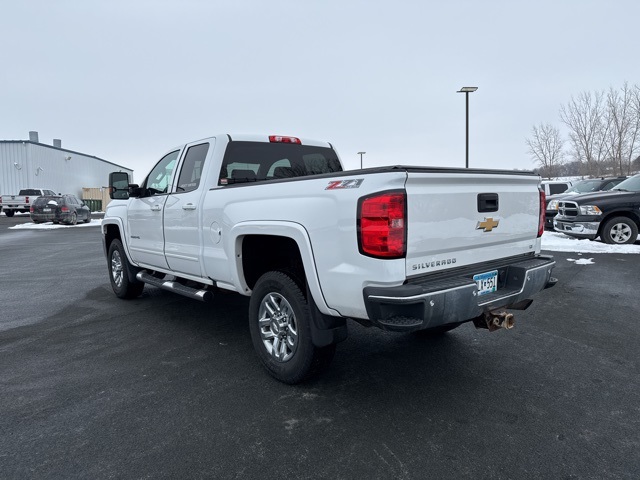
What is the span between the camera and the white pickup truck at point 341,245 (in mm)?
2719

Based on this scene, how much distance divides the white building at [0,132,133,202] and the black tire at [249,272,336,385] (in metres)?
40.3

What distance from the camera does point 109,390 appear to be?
11.3 ft

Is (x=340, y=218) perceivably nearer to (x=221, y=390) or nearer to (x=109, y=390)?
(x=221, y=390)

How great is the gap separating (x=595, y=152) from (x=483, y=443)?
40.3m

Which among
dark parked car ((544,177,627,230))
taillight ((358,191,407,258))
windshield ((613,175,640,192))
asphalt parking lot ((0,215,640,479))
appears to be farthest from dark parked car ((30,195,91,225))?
taillight ((358,191,407,258))

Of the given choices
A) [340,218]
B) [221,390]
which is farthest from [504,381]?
[221,390]

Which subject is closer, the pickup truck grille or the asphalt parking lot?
the asphalt parking lot

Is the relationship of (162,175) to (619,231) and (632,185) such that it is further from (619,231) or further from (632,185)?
(632,185)

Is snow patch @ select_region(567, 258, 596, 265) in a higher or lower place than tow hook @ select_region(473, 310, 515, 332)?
lower

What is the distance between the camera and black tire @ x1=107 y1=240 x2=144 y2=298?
6.34m

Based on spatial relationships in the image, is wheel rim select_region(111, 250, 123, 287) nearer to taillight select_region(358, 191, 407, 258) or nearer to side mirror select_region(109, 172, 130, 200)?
side mirror select_region(109, 172, 130, 200)

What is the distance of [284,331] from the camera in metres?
3.58

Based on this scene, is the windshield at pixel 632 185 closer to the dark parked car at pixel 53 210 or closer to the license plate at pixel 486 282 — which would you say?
the license plate at pixel 486 282

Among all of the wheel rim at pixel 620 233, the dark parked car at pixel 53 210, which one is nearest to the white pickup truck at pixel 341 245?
the wheel rim at pixel 620 233
